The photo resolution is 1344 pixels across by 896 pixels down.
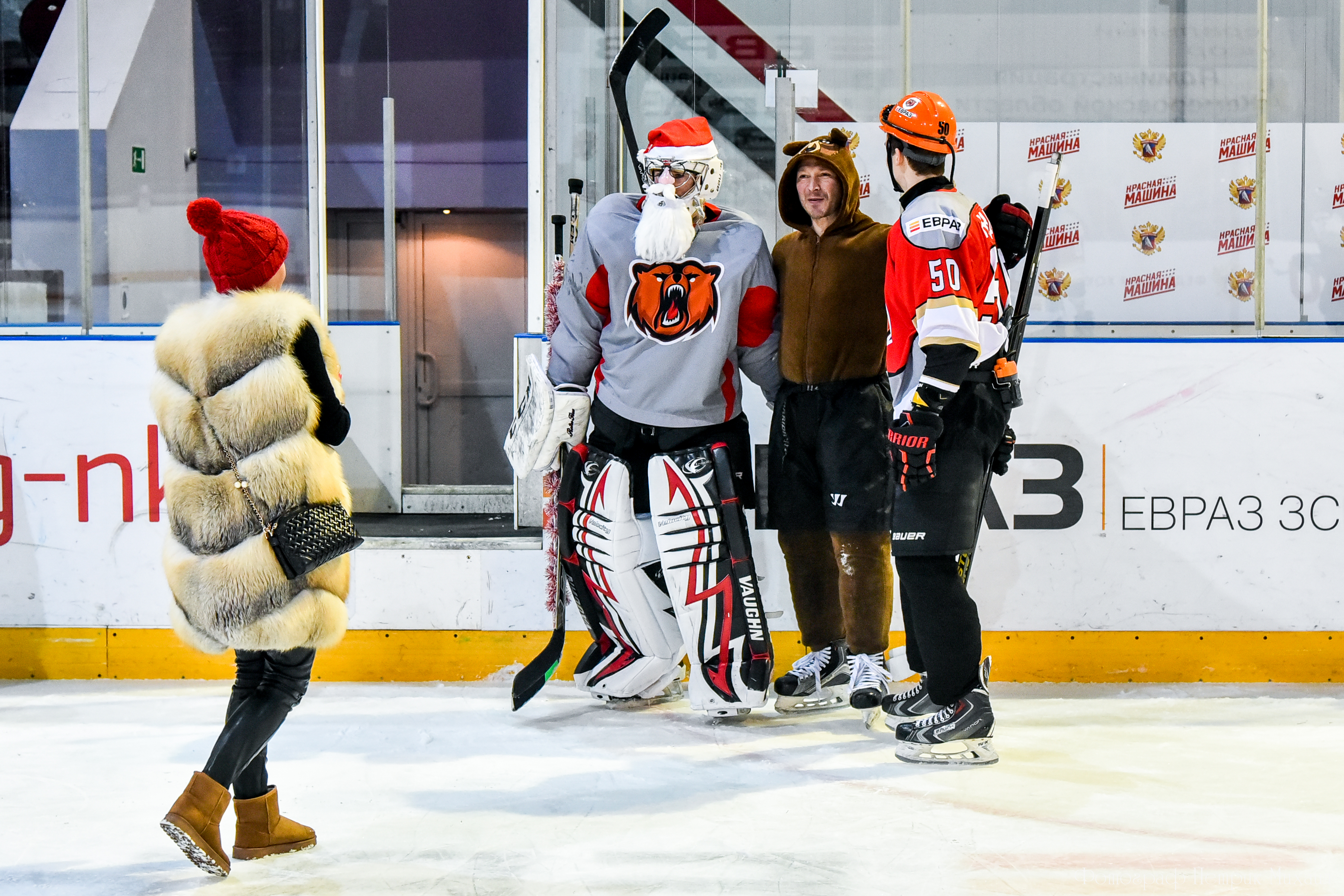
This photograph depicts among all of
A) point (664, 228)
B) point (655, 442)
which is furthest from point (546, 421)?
point (664, 228)

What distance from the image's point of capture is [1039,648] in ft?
10.7

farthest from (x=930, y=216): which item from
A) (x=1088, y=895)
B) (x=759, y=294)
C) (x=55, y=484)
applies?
(x=55, y=484)

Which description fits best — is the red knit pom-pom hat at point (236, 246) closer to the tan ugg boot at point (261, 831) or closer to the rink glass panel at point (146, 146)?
the tan ugg boot at point (261, 831)

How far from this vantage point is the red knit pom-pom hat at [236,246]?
73.5 inches

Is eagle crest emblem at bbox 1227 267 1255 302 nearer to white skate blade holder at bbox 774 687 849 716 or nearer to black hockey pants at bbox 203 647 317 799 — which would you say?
white skate blade holder at bbox 774 687 849 716

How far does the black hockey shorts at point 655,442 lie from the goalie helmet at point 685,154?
0.57 m

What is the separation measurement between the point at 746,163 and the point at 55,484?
2.27 metres

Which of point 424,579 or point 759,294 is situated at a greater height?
point 759,294

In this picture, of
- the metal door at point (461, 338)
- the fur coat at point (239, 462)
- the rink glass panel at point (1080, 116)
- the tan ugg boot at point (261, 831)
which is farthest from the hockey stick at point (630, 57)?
the metal door at point (461, 338)

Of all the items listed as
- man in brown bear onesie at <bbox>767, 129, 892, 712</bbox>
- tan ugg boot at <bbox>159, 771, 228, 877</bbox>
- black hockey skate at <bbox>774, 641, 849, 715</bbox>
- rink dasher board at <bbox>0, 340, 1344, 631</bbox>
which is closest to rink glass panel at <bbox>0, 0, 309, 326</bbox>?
rink dasher board at <bbox>0, 340, 1344, 631</bbox>

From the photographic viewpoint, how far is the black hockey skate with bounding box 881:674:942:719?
8.63 feet

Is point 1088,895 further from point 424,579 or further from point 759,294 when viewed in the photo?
point 424,579

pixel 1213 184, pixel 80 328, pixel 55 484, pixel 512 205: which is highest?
pixel 512 205

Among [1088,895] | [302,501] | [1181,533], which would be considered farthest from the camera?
[1181,533]
